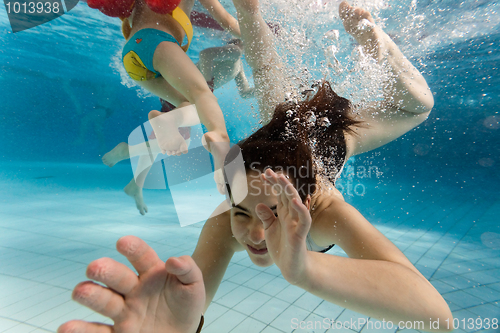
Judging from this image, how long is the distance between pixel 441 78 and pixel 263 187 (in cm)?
1334

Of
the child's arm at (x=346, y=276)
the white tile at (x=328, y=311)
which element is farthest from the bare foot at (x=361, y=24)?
the white tile at (x=328, y=311)

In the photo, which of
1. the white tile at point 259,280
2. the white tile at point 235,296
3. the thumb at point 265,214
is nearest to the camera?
the thumb at point 265,214

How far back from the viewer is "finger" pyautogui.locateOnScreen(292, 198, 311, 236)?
3.31 feet

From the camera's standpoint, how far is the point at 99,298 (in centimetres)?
89

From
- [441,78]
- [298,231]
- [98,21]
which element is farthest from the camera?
[441,78]

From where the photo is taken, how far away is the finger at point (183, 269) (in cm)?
91

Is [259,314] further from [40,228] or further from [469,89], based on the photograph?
[469,89]

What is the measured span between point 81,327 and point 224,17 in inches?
180

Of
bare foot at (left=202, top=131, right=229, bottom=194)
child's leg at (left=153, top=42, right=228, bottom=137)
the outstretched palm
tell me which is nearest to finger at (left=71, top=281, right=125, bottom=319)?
the outstretched palm

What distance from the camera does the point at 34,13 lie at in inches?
399

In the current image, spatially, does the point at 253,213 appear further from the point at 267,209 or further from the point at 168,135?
the point at 168,135

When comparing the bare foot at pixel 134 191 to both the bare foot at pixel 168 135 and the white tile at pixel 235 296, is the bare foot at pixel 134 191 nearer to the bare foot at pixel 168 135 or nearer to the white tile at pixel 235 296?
the white tile at pixel 235 296

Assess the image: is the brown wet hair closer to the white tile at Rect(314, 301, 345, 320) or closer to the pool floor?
the white tile at Rect(314, 301, 345, 320)


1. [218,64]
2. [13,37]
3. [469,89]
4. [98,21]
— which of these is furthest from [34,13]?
[469,89]
